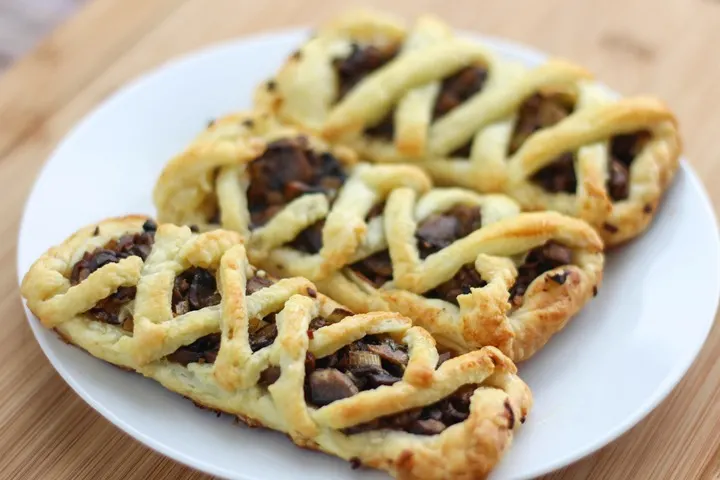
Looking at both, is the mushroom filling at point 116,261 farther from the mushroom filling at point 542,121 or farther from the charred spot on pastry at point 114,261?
the mushroom filling at point 542,121

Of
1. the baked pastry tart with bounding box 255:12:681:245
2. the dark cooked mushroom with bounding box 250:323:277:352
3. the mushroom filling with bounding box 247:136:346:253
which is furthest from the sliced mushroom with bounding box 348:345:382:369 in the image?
the baked pastry tart with bounding box 255:12:681:245

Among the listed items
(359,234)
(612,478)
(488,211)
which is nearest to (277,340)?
(359,234)

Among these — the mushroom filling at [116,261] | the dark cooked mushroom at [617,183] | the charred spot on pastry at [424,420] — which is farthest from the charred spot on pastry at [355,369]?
the dark cooked mushroom at [617,183]

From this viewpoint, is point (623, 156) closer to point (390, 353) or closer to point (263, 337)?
point (390, 353)

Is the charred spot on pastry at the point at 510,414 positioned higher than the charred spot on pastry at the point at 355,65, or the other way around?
the charred spot on pastry at the point at 355,65

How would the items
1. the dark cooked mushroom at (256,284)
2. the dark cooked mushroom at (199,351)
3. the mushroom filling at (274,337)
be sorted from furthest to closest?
the dark cooked mushroom at (256,284) < the dark cooked mushroom at (199,351) < the mushroom filling at (274,337)

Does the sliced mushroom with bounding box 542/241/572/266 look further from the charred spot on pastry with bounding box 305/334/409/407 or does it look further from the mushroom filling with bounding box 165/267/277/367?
the mushroom filling with bounding box 165/267/277/367

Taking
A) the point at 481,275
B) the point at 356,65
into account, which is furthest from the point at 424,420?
the point at 356,65
